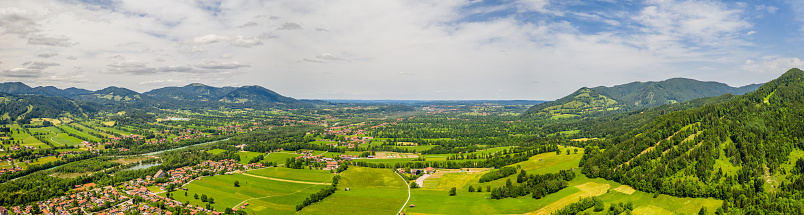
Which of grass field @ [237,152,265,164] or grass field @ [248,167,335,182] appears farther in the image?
grass field @ [237,152,265,164]

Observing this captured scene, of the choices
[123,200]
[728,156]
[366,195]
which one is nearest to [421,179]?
[366,195]

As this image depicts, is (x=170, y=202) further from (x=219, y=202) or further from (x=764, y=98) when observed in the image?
(x=764, y=98)

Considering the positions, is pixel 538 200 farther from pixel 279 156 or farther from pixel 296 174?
pixel 279 156

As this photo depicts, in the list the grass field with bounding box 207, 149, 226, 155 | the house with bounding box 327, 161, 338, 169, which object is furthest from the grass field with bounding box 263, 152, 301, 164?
the grass field with bounding box 207, 149, 226, 155

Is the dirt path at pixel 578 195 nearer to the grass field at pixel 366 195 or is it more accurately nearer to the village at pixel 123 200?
the grass field at pixel 366 195

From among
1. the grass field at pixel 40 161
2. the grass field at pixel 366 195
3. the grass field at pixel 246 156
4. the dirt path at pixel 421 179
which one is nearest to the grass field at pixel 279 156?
the grass field at pixel 246 156

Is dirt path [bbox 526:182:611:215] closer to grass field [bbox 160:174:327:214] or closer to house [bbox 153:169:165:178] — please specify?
grass field [bbox 160:174:327:214]

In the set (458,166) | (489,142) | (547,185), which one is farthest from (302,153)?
(547,185)
